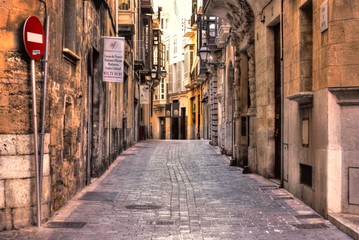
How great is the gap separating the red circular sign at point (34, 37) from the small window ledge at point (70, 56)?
162cm

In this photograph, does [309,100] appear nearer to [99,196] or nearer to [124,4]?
[99,196]

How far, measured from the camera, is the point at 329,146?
8.45 metres

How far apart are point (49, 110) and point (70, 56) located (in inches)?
77.5

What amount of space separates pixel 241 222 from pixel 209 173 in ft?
24.2

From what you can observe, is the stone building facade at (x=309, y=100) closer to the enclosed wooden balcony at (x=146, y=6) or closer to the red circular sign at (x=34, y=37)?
the red circular sign at (x=34, y=37)

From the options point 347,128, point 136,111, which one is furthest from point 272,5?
point 136,111

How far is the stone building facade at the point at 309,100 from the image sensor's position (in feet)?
27.4

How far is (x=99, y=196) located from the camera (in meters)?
11.1

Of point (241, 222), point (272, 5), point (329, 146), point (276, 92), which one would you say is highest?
point (272, 5)

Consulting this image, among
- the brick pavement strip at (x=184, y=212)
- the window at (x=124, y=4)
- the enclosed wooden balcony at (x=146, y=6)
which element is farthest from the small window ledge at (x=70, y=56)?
the enclosed wooden balcony at (x=146, y=6)

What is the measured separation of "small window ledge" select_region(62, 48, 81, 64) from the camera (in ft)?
31.7

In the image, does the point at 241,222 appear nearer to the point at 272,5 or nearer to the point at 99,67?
the point at 272,5

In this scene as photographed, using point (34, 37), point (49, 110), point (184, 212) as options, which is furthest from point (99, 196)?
point (34, 37)

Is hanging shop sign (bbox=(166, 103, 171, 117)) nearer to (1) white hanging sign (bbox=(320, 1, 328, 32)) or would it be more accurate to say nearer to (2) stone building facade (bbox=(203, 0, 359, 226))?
(2) stone building facade (bbox=(203, 0, 359, 226))
